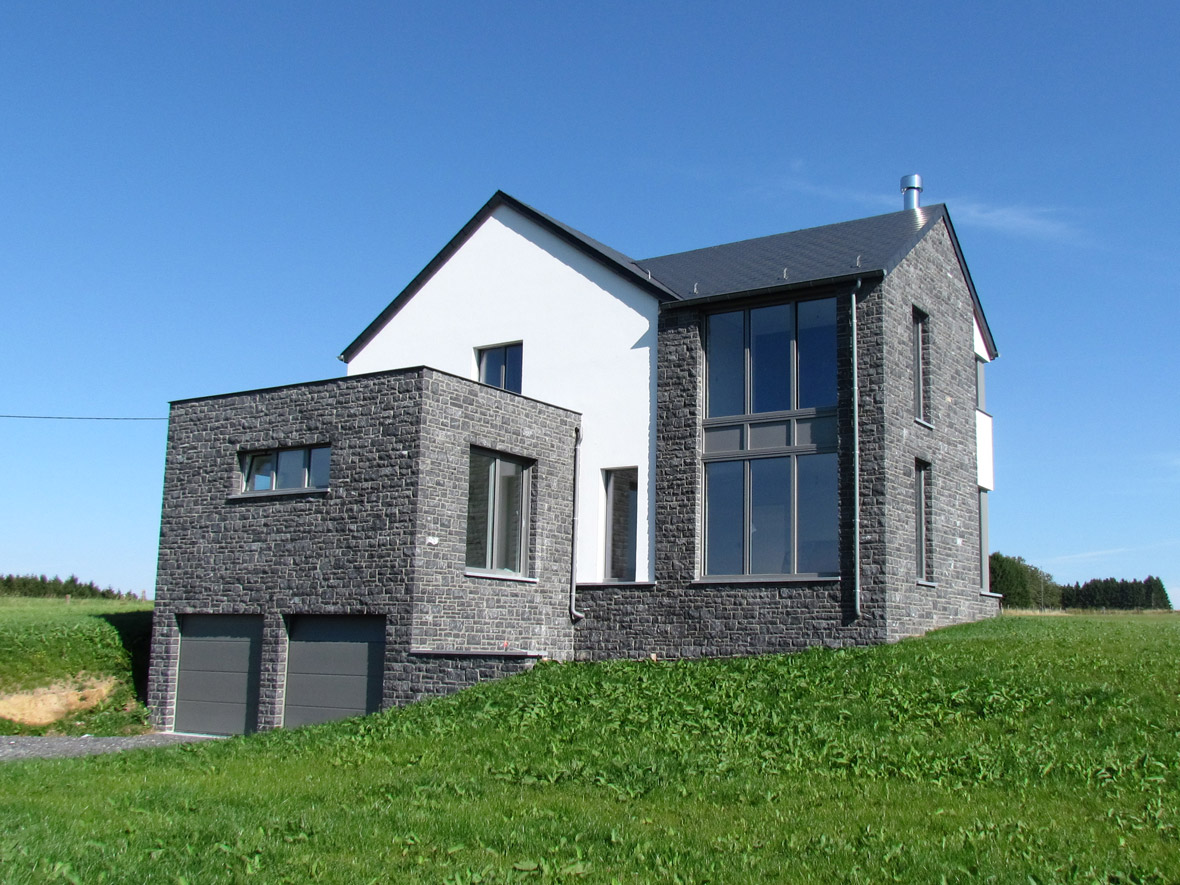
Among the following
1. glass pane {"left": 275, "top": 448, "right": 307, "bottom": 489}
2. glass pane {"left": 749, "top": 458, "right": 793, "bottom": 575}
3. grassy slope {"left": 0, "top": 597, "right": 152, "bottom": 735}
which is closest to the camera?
glass pane {"left": 749, "top": 458, "right": 793, "bottom": 575}

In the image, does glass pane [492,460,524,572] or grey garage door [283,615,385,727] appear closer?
grey garage door [283,615,385,727]

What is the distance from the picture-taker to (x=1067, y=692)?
39.5 feet

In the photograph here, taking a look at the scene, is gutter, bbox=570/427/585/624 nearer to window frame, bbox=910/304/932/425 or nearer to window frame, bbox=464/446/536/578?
window frame, bbox=464/446/536/578

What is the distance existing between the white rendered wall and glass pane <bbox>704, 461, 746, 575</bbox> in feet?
3.23

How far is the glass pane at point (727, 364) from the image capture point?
18.1m

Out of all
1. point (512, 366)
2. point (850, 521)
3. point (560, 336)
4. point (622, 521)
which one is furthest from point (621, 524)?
point (850, 521)

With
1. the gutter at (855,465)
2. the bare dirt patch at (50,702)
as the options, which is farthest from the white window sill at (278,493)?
the gutter at (855,465)

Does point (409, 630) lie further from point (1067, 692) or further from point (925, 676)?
point (1067, 692)

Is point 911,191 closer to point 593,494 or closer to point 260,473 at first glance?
point 593,494

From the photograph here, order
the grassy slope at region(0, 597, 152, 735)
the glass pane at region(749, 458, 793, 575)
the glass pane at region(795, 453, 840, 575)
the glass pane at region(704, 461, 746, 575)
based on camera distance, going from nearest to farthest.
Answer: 1. the glass pane at region(795, 453, 840, 575)
2. the glass pane at region(749, 458, 793, 575)
3. the glass pane at region(704, 461, 746, 575)
4. the grassy slope at region(0, 597, 152, 735)

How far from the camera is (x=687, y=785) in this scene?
365 inches

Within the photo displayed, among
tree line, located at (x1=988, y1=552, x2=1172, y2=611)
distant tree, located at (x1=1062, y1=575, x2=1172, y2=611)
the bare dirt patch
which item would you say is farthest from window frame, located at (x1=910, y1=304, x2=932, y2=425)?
distant tree, located at (x1=1062, y1=575, x2=1172, y2=611)

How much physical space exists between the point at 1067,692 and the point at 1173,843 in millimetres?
4869

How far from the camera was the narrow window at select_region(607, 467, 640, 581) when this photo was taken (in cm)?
1869
